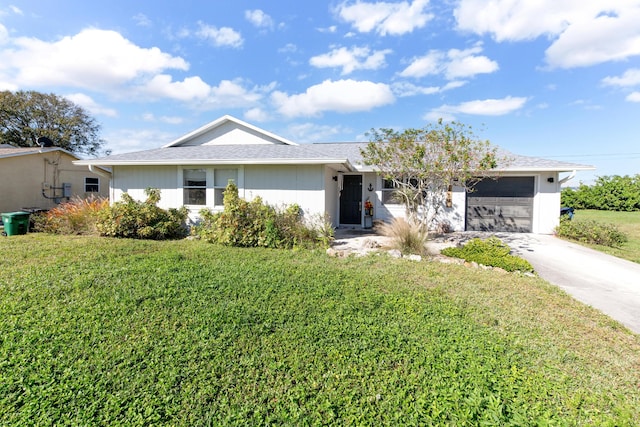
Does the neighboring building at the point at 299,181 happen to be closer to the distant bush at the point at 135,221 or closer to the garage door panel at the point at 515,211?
the garage door panel at the point at 515,211

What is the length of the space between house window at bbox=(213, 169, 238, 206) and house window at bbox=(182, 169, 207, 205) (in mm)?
367

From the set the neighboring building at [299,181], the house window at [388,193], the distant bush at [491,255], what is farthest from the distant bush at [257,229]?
the house window at [388,193]

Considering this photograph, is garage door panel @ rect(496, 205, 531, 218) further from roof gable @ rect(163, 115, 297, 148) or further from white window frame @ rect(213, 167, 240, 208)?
white window frame @ rect(213, 167, 240, 208)

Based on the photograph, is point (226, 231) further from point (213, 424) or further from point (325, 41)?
point (325, 41)

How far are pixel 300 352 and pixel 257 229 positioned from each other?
5.33 meters

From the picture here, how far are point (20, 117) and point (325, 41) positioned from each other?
100.0 ft

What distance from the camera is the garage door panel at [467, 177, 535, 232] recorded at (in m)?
11.4

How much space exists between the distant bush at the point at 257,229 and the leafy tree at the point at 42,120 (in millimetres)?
26770

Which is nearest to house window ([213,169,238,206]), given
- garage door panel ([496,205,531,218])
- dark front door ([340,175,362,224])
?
dark front door ([340,175,362,224])

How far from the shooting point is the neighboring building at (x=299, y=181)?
368 inches

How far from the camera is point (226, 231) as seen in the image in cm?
811

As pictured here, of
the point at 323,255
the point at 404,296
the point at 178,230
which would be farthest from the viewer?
the point at 178,230

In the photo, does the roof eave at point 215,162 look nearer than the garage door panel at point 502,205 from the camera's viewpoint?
Yes

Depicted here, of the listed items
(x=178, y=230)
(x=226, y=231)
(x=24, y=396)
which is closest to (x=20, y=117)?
(x=178, y=230)
